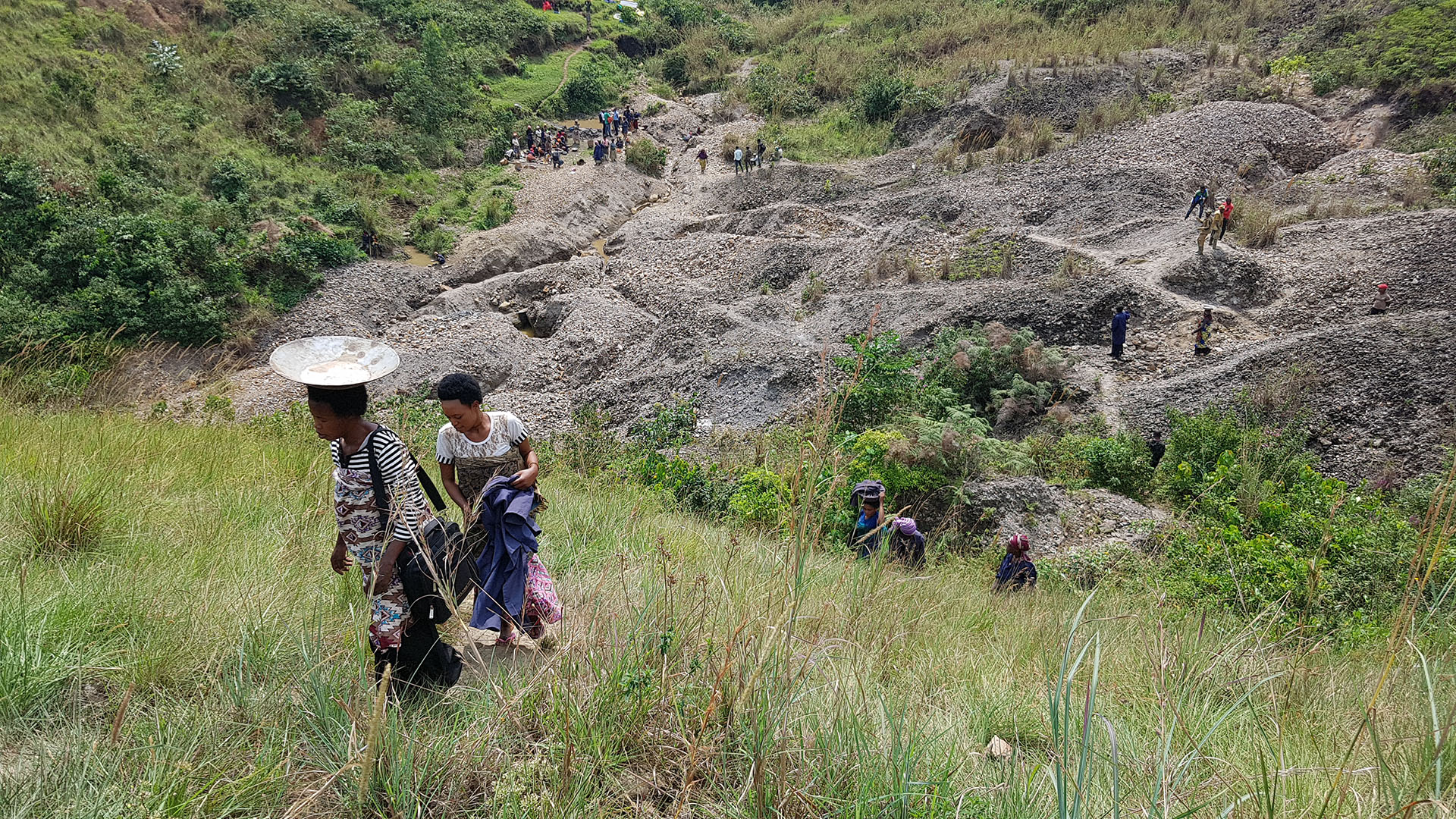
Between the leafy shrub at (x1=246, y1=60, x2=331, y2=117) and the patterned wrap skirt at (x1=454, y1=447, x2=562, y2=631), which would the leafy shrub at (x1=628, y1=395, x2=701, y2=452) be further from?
the leafy shrub at (x1=246, y1=60, x2=331, y2=117)

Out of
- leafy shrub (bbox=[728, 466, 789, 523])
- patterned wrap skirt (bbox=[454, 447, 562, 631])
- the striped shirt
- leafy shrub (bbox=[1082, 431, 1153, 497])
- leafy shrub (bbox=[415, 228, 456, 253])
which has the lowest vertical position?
leafy shrub (bbox=[1082, 431, 1153, 497])

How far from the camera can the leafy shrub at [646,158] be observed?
81.3 ft

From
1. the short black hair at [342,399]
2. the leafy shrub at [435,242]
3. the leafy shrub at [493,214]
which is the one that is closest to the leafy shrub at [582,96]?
the leafy shrub at [493,214]

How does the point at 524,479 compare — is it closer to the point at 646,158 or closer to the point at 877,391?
the point at 877,391

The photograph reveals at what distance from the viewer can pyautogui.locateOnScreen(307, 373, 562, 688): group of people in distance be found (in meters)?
2.38

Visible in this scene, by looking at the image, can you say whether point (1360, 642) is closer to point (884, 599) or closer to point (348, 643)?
point (884, 599)

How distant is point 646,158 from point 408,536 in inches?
968

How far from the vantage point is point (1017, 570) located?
535 centimetres

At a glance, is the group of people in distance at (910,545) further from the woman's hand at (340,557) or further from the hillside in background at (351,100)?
the hillside in background at (351,100)

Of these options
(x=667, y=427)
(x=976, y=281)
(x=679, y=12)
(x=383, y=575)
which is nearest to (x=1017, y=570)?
(x=383, y=575)

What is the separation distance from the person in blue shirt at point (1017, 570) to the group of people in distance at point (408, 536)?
3.81 metres

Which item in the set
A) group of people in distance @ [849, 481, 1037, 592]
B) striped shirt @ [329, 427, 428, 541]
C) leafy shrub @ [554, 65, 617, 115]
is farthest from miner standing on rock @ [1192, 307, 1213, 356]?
leafy shrub @ [554, 65, 617, 115]

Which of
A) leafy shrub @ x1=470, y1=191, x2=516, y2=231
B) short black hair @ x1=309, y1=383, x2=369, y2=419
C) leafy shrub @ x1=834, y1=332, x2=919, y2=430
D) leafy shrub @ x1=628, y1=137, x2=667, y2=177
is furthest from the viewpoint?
leafy shrub @ x1=628, y1=137, x2=667, y2=177

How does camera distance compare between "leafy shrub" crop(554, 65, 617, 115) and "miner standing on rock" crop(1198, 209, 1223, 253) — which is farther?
"leafy shrub" crop(554, 65, 617, 115)
